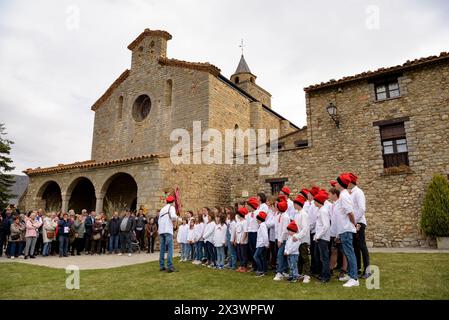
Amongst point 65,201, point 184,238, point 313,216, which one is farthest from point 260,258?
point 65,201

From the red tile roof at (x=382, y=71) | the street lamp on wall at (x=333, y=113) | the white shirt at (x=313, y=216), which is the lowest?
the white shirt at (x=313, y=216)

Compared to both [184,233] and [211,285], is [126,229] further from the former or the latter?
[211,285]

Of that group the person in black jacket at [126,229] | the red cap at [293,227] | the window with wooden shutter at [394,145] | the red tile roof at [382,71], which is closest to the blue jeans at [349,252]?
the red cap at [293,227]

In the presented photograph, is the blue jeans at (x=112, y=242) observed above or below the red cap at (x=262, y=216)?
below

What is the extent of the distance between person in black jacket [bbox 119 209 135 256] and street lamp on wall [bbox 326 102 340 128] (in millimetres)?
9441

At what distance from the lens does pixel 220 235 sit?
8.06 m

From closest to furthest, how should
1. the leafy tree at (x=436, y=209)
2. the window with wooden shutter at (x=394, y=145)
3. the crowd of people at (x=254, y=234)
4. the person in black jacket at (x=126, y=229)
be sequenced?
the crowd of people at (x=254, y=234) < the leafy tree at (x=436, y=209) < the person in black jacket at (x=126, y=229) < the window with wooden shutter at (x=394, y=145)

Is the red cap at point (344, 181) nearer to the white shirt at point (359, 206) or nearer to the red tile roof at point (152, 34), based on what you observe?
the white shirt at point (359, 206)

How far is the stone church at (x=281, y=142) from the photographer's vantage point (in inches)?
449

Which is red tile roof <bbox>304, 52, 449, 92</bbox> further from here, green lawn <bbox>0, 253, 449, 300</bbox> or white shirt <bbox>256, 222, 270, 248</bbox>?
white shirt <bbox>256, 222, 270, 248</bbox>

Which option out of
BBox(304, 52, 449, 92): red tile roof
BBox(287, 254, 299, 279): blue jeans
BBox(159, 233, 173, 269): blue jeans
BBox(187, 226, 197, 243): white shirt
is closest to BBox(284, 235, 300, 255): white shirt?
BBox(287, 254, 299, 279): blue jeans

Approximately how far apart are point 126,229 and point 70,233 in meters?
2.22

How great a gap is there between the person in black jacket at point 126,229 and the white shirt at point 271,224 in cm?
640
